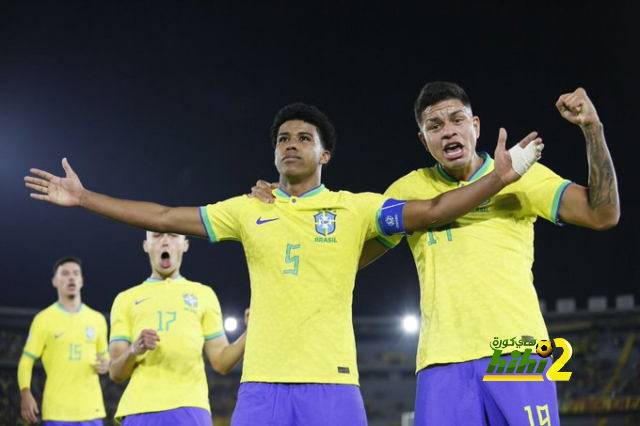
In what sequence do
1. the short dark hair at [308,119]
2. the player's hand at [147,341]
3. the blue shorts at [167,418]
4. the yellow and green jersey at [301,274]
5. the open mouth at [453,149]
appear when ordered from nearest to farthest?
the yellow and green jersey at [301,274] → the open mouth at [453,149] → the short dark hair at [308,119] → the player's hand at [147,341] → the blue shorts at [167,418]

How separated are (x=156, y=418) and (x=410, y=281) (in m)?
29.6

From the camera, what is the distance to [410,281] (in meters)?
34.8

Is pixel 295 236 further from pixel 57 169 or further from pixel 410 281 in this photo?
pixel 410 281

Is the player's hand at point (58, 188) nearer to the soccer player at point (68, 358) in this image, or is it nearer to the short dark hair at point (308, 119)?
the short dark hair at point (308, 119)

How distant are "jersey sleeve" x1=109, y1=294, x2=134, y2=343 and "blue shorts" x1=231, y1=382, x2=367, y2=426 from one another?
2.73 metres

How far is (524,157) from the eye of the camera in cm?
364

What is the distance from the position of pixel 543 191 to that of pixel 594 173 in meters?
0.27

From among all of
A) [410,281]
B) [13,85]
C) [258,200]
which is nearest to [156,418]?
[258,200]

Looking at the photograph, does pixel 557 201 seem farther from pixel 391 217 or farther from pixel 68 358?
pixel 68 358

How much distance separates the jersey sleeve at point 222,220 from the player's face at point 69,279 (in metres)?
5.76

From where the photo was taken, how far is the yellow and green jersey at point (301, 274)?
3.76m

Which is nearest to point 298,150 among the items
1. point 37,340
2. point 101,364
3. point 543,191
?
point 543,191

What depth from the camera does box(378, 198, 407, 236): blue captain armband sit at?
13.1 feet

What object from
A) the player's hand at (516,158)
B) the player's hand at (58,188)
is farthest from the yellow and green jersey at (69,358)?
the player's hand at (516,158)
